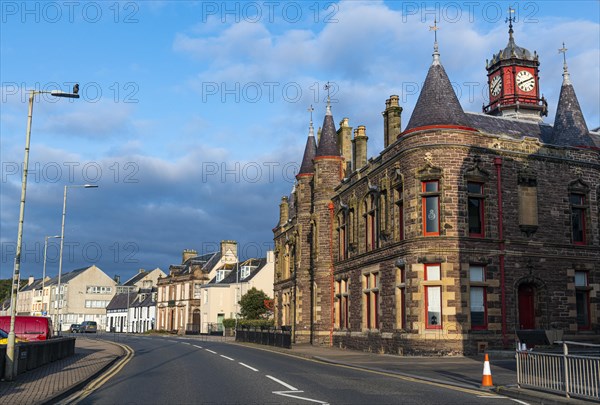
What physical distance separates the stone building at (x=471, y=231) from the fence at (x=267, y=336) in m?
5.05

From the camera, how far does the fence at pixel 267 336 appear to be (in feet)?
131

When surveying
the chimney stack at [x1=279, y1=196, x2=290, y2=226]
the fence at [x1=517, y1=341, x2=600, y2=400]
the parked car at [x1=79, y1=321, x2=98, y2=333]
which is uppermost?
the chimney stack at [x1=279, y1=196, x2=290, y2=226]

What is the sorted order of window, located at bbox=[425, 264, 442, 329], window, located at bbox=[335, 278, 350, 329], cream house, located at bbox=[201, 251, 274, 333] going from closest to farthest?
1. window, located at bbox=[425, 264, 442, 329]
2. window, located at bbox=[335, 278, 350, 329]
3. cream house, located at bbox=[201, 251, 274, 333]

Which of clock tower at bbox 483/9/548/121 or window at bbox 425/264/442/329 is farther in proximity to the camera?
clock tower at bbox 483/9/548/121

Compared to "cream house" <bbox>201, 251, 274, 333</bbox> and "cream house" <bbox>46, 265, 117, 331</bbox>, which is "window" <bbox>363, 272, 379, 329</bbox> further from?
"cream house" <bbox>46, 265, 117, 331</bbox>

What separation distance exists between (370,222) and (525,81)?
83.8 feet

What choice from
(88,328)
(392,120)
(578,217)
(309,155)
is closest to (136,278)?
(88,328)

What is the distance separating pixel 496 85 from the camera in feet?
177

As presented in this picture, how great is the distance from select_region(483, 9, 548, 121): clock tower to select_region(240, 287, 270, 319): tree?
105 feet

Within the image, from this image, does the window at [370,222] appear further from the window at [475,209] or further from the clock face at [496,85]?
the clock face at [496,85]

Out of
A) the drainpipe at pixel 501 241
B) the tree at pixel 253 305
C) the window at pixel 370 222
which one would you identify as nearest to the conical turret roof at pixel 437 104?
the drainpipe at pixel 501 241

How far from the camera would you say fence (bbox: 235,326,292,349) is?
131ft

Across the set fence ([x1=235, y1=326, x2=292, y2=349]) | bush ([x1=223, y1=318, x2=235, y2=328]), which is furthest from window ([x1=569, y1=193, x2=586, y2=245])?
bush ([x1=223, y1=318, x2=235, y2=328])

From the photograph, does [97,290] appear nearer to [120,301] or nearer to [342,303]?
[120,301]
